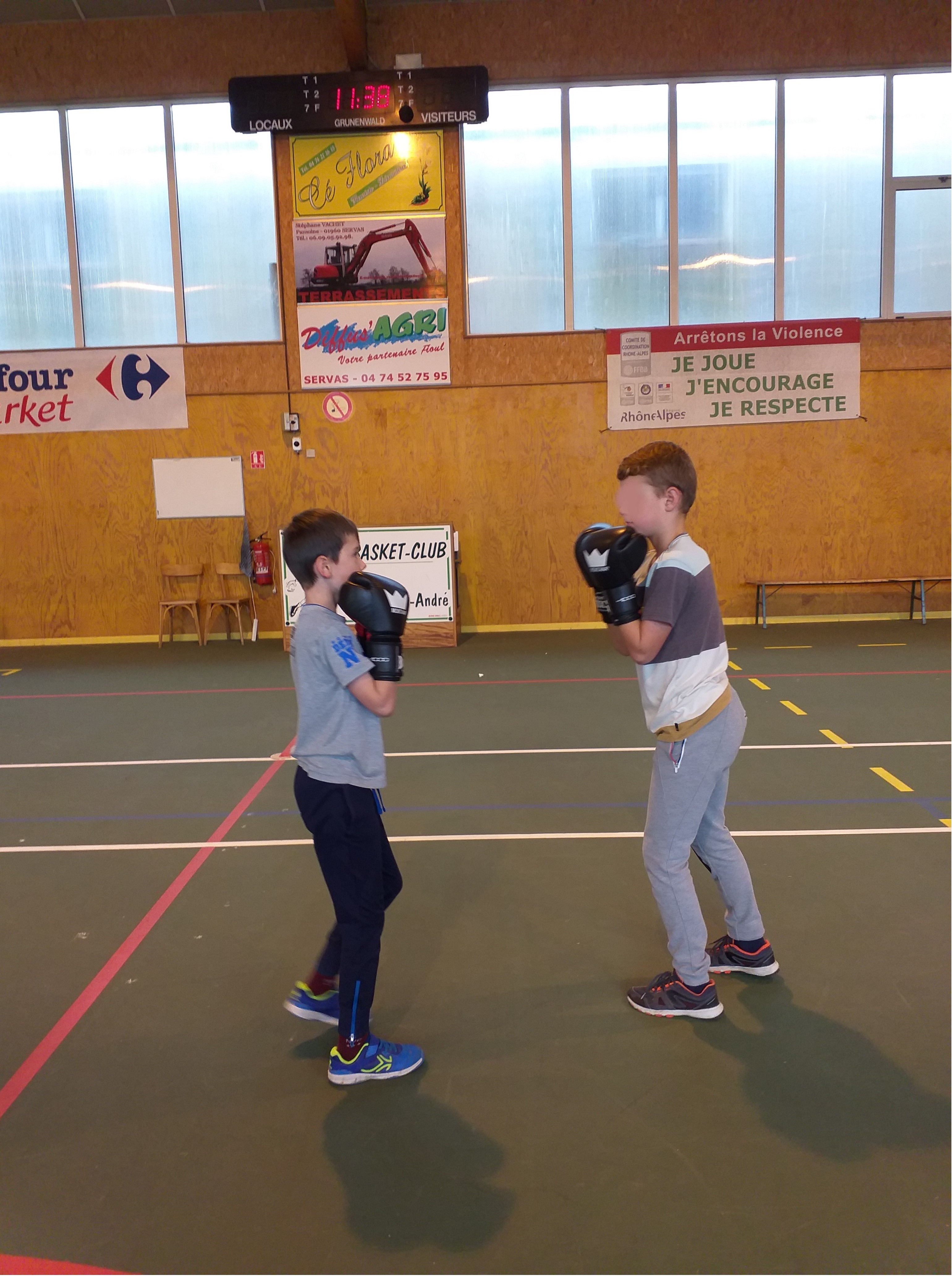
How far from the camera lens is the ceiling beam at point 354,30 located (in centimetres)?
970

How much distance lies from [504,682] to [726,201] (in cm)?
672

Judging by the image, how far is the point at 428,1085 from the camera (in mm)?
2713

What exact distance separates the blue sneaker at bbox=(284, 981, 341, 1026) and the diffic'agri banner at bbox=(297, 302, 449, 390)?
9044mm

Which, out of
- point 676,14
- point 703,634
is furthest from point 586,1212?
point 676,14

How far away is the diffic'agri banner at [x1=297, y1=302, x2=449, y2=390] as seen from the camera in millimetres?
10992

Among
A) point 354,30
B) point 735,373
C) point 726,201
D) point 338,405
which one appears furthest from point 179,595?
point 726,201

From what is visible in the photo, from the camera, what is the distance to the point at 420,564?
10.4m

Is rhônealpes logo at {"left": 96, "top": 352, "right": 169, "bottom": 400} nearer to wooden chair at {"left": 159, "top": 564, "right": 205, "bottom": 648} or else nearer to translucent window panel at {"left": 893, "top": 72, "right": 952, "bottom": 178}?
wooden chair at {"left": 159, "top": 564, "right": 205, "bottom": 648}

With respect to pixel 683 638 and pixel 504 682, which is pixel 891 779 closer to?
pixel 683 638

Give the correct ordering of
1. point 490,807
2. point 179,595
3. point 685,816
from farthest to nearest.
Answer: point 179,595 → point 490,807 → point 685,816

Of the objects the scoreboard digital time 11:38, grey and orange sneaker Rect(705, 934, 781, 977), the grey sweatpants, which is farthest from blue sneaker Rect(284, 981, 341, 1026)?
the scoreboard digital time 11:38

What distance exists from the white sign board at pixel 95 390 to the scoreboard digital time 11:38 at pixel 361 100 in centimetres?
284

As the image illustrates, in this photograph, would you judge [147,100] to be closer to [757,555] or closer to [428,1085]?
[757,555]

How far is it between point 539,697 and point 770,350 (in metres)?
5.87
